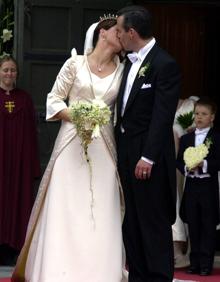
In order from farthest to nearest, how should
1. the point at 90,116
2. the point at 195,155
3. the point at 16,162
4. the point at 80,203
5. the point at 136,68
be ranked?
the point at 16,162 → the point at 195,155 → the point at 80,203 → the point at 136,68 → the point at 90,116

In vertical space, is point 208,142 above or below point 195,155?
above

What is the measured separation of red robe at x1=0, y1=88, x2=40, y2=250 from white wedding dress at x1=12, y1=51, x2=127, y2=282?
186cm

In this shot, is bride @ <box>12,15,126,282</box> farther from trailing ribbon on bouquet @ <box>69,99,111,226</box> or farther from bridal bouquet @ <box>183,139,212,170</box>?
bridal bouquet @ <box>183,139,212,170</box>

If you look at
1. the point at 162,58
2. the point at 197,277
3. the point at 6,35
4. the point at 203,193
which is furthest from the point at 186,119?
the point at 162,58

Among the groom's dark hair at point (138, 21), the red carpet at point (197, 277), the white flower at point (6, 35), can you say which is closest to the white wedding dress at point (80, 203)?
the groom's dark hair at point (138, 21)

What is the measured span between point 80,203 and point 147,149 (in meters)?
0.71

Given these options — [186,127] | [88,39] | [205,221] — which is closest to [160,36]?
[186,127]

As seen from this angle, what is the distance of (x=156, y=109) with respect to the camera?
6.70 metres

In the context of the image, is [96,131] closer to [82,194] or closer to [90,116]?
[90,116]

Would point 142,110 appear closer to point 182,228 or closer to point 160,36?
point 182,228

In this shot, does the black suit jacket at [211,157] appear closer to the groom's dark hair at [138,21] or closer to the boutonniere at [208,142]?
the boutonniere at [208,142]

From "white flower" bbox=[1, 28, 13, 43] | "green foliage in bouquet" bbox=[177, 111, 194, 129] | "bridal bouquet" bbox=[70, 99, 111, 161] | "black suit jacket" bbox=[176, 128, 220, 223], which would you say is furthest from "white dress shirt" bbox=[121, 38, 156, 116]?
"white flower" bbox=[1, 28, 13, 43]

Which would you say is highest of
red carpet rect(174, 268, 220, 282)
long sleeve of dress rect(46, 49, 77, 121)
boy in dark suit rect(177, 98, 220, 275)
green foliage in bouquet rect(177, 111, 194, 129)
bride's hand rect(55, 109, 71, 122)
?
long sleeve of dress rect(46, 49, 77, 121)

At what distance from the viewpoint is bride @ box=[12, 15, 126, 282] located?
23.0 feet
